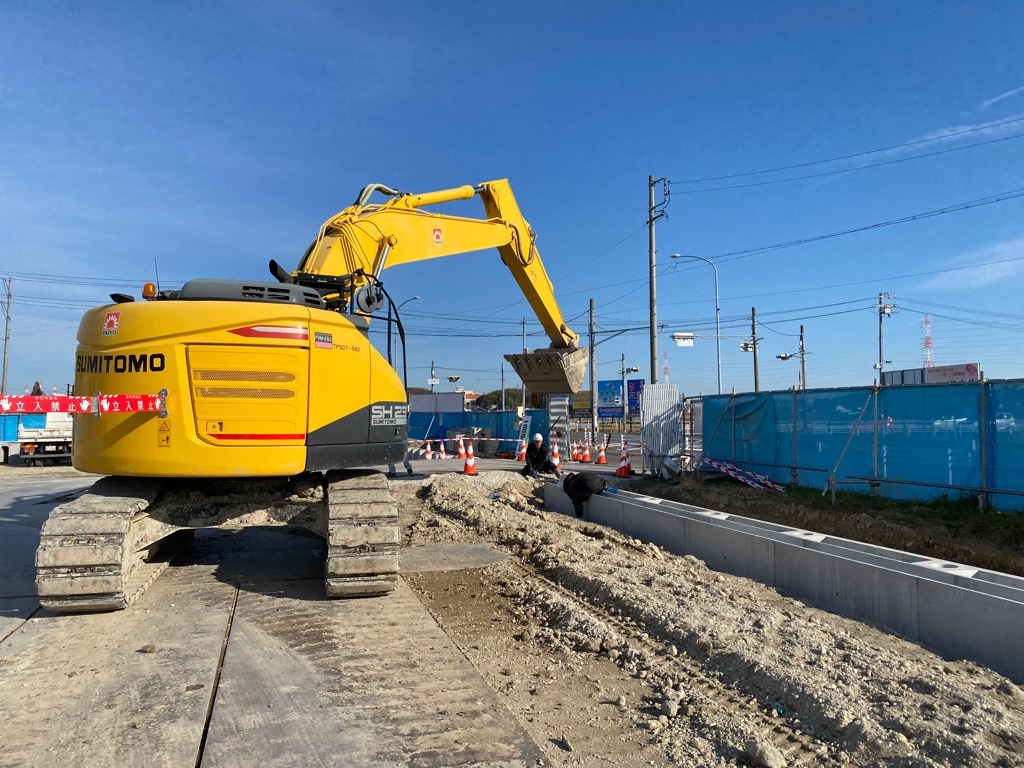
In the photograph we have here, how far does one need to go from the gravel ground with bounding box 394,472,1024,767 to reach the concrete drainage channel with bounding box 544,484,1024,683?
0.73 feet

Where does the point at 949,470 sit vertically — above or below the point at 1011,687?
above

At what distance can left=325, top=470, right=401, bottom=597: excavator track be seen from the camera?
641 cm

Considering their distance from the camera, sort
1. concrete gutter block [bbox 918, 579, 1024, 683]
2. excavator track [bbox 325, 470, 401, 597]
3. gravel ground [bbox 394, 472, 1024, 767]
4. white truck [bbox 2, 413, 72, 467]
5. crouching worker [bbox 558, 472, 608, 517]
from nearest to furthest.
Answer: gravel ground [bbox 394, 472, 1024, 767]
concrete gutter block [bbox 918, 579, 1024, 683]
excavator track [bbox 325, 470, 401, 597]
crouching worker [bbox 558, 472, 608, 517]
white truck [bbox 2, 413, 72, 467]

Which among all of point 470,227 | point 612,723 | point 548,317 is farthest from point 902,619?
point 548,317

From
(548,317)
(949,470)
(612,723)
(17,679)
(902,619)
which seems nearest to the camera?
(612,723)

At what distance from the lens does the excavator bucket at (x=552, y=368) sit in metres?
15.2

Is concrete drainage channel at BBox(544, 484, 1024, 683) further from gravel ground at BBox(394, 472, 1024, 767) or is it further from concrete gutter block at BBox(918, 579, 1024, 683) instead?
gravel ground at BBox(394, 472, 1024, 767)

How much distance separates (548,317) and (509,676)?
10.4 metres

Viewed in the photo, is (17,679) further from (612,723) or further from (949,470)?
(949,470)

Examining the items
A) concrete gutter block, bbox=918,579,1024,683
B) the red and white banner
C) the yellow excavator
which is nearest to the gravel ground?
concrete gutter block, bbox=918,579,1024,683

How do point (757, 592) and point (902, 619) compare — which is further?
point (757, 592)

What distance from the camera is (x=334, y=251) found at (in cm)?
854

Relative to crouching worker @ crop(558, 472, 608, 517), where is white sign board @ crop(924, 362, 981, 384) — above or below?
above

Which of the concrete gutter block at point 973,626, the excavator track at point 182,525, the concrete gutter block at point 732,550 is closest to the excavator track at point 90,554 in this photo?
the excavator track at point 182,525
